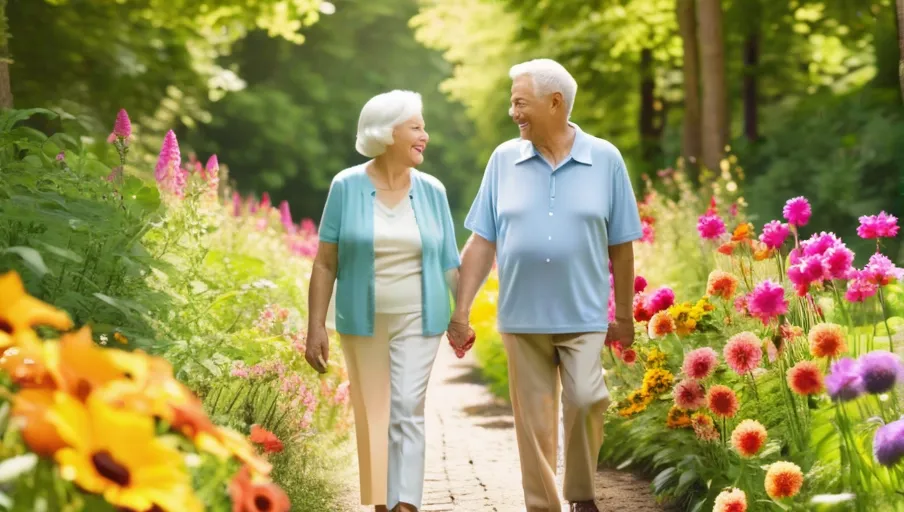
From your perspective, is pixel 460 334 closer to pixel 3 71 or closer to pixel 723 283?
pixel 723 283

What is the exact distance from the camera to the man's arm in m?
5.85

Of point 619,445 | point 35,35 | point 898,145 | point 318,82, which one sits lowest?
point 619,445

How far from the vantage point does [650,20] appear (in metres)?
20.5

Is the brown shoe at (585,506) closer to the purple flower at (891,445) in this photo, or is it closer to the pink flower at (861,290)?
the pink flower at (861,290)

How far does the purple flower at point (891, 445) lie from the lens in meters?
3.87

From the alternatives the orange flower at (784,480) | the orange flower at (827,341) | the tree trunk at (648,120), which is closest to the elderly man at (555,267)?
the orange flower at (827,341)

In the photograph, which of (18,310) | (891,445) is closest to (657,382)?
(891,445)

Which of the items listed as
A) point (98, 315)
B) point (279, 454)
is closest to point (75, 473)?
point (98, 315)

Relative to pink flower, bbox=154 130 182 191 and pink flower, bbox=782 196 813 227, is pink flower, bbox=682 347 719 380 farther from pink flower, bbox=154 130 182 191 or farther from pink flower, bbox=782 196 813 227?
pink flower, bbox=154 130 182 191

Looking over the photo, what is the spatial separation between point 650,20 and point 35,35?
28.9ft

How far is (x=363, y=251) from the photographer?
19.0ft

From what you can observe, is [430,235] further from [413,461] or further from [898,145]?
[898,145]

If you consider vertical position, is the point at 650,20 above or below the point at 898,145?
above

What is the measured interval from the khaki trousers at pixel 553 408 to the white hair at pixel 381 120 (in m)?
0.98
